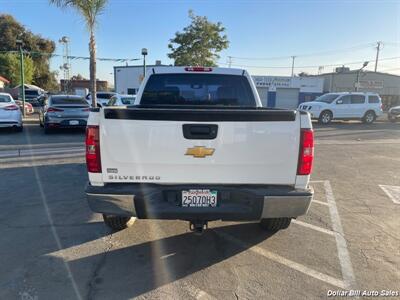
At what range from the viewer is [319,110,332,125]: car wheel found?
2089cm

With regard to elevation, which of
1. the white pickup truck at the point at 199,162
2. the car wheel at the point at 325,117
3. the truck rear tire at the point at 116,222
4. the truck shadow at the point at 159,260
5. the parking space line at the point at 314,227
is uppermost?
the white pickup truck at the point at 199,162

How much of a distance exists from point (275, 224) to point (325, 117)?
60.8 ft

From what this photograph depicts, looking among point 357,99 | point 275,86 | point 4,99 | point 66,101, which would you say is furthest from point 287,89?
point 4,99

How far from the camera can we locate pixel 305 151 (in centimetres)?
313

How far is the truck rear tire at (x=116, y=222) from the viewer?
4012mm

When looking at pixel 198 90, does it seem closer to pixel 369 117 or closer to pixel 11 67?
pixel 369 117

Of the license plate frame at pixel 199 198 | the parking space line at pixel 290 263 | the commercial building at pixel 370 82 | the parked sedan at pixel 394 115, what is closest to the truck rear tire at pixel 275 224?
the parking space line at pixel 290 263

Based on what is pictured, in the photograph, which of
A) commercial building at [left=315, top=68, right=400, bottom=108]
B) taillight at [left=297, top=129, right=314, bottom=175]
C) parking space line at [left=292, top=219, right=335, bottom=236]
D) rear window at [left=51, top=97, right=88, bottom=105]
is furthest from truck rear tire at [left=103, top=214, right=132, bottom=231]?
commercial building at [left=315, top=68, right=400, bottom=108]

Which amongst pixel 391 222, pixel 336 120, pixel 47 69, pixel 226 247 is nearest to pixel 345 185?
pixel 391 222

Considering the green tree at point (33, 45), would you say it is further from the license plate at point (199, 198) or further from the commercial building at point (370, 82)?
the license plate at point (199, 198)

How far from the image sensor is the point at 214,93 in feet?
17.1

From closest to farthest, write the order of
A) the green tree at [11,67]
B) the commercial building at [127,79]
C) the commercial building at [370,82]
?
the commercial building at [127,79] < the commercial building at [370,82] < the green tree at [11,67]

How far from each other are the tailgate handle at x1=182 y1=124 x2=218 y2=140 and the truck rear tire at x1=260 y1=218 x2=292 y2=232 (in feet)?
5.28

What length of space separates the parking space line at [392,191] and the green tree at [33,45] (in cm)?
5665
